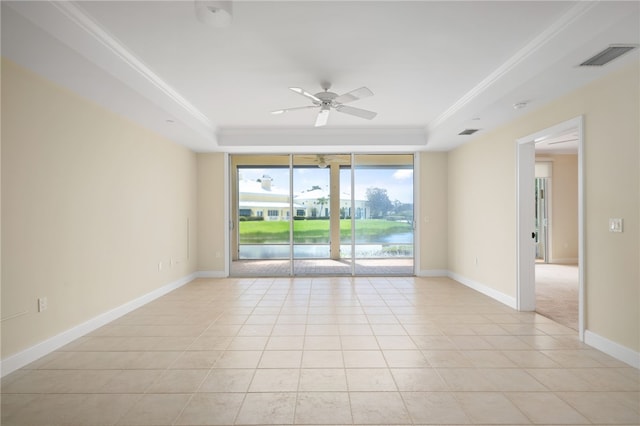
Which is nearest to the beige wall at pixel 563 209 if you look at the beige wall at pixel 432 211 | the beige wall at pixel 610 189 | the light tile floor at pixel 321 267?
the beige wall at pixel 432 211

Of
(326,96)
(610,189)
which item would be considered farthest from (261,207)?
(610,189)

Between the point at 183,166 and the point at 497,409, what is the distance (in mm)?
5709

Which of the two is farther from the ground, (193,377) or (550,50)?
(550,50)

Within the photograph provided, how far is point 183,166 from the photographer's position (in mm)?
6168

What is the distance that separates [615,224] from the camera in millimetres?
2984

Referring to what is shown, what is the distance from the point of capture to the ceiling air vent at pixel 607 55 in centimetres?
257

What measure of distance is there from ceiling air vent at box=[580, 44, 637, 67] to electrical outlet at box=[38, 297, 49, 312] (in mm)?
4980

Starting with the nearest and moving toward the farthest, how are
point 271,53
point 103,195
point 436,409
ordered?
point 436,409
point 271,53
point 103,195

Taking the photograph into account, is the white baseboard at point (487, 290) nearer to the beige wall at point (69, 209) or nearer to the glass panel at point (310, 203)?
the glass panel at point (310, 203)

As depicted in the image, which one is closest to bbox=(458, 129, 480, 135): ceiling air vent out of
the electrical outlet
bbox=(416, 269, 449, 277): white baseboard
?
bbox=(416, 269, 449, 277): white baseboard

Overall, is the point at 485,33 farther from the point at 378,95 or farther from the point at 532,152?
the point at 532,152

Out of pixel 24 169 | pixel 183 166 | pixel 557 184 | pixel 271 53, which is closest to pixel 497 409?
pixel 271 53

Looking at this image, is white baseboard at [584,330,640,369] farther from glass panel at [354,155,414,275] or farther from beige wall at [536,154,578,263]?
beige wall at [536,154,578,263]

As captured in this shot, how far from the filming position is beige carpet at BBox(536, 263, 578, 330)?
4.23 metres
